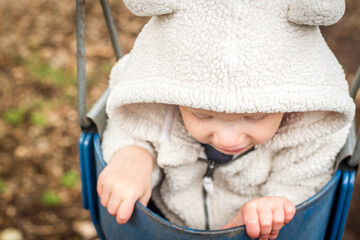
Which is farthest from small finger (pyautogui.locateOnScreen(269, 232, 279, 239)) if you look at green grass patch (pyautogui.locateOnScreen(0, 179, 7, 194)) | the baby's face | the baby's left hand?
green grass patch (pyautogui.locateOnScreen(0, 179, 7, 194))

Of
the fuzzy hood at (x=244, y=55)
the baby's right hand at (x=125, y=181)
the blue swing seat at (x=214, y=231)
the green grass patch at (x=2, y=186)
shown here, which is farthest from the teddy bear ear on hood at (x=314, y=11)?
the green grass patch at (x=2, y=186)

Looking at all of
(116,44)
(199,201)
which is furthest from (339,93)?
(116,44)

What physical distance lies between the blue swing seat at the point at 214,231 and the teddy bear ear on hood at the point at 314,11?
10.6 inches

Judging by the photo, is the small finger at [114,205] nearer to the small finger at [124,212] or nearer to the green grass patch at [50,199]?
the small finger at [124,212]

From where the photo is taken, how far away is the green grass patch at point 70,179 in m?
1.50

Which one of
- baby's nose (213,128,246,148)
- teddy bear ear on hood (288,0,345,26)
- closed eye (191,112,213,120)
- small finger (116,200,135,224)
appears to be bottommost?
small finger (116,200,135,224)

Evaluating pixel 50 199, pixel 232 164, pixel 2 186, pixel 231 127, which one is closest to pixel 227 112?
pixel 231 127

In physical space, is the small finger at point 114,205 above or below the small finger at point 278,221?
below

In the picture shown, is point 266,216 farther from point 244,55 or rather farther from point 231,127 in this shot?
point 244,55

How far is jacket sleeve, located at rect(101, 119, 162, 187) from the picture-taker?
0.80 metres

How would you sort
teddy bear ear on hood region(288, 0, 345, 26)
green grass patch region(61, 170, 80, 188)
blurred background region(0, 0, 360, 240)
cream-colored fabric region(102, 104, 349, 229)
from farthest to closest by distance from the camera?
green grass patch region(61, 170, 80, 188)
blurred background region(0, 0, 360, 240)
cream-colored fabric region(102, 104, 349, 229)
teddy bear ear on hood region(288, 0, 345, 26)

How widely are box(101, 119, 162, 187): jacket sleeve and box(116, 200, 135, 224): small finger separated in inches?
6.1

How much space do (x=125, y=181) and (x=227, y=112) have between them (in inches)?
9.8

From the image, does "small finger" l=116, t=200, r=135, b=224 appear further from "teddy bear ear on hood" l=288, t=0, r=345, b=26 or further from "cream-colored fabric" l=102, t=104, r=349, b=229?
"teddy bear ear on hood" l=288, t=0, r=345, b=26
